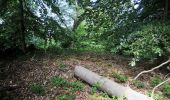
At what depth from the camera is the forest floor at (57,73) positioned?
7.64 m

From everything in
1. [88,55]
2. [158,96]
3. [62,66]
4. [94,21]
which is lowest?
[158,96]

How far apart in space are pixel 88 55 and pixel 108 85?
3.67 m

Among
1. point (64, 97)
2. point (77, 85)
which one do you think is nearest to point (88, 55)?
point (77, 85)

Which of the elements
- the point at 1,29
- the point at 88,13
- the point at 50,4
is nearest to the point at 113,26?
the point at 88,13

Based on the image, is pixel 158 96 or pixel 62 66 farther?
pixel 62 66

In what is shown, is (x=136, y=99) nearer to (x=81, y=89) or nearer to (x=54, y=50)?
(x=81, y=89)

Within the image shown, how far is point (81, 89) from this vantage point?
25.1 feet

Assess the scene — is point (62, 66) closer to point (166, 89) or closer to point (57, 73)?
point (57, 73)

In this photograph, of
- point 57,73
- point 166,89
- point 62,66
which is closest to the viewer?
point 166,89

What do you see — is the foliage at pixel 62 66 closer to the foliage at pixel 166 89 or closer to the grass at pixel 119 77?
the grass at pixel 119 77

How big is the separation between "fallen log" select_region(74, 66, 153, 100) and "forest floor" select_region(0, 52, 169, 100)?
0.18m

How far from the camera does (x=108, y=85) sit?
24.0ft

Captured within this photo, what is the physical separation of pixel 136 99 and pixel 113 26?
396 cm

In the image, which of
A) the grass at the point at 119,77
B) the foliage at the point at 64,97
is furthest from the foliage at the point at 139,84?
the foliage at the point at 64,97
